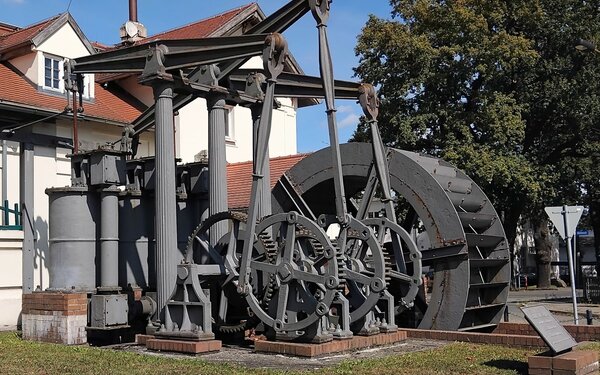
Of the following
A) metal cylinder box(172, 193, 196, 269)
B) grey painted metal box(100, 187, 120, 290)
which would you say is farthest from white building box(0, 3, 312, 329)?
metal cylinder box(172, 193, 196, 269)

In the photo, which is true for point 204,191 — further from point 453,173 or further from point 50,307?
point 453,173

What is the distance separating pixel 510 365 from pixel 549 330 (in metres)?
0.71

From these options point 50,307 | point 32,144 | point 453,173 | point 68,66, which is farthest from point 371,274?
point 32,144

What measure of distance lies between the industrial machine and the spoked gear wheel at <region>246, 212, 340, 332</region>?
0.06 feet

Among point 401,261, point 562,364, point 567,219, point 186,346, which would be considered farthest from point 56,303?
point 567,219

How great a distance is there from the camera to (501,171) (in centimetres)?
2519

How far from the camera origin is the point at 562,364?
791cm

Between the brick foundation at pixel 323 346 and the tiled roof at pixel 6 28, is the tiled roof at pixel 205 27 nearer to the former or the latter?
the tiled roof at pixel 6 28

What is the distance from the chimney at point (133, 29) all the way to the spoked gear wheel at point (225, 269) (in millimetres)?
12079

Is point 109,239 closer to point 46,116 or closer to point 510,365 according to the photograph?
point 46,116

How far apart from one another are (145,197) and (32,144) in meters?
4.41

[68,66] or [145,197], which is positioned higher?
[68,66]

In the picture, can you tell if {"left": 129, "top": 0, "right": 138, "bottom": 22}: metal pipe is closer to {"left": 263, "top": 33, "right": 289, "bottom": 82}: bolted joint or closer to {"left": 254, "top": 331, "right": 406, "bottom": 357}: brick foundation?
{"left": 263, "top": 33, "right": 289, "bottom": 82}: bolted joint

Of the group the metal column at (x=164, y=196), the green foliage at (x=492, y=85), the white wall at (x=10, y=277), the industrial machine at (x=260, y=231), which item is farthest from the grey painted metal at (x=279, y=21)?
the green foliage at (x=492, y=85)
